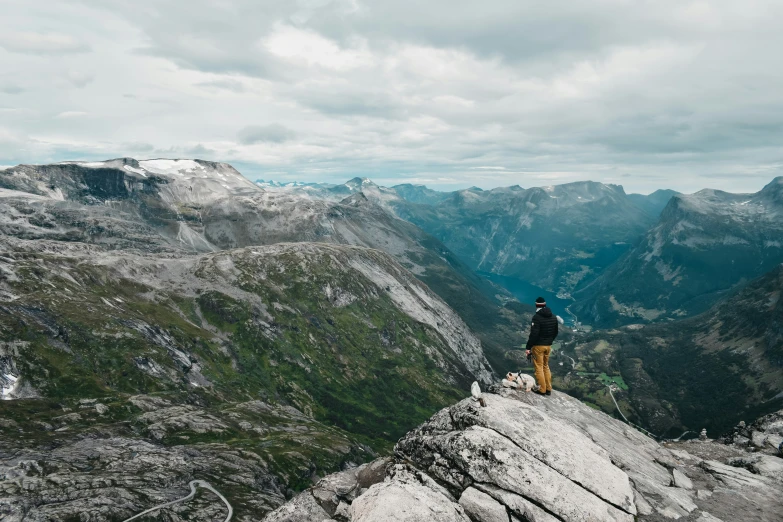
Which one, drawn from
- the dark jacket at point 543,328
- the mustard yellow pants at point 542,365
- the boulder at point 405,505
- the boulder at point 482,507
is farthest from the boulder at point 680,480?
the boulder at point 405,505

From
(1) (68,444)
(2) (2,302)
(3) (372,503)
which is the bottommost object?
(1) (68,444)

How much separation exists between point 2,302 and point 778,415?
24504cm

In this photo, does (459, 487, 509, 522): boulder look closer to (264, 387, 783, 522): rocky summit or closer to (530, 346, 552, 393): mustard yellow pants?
(264, 387, 783, 522): rocky summit

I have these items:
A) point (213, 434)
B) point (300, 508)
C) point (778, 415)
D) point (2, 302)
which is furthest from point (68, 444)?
point (778, 415)

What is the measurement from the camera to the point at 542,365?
31.5m

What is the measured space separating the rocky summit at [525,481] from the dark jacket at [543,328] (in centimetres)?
488

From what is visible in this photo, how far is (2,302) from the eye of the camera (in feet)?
567

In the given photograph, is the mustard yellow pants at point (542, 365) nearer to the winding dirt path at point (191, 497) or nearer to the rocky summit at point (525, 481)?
the rocky summit at point (525, 481)

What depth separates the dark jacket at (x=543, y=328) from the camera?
1181 inches

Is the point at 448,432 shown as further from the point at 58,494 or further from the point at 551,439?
the point at 58,494

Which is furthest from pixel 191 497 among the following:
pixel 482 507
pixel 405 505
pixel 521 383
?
pixel 482 507

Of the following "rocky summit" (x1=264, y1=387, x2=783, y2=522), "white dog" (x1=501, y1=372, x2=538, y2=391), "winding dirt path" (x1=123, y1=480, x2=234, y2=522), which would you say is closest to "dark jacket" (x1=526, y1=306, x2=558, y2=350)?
"white dog" (x1=501, y1=372, x2=538, y2=391)

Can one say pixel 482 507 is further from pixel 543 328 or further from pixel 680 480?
pixel 680 480

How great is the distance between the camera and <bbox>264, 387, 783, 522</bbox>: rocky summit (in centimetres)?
2055
